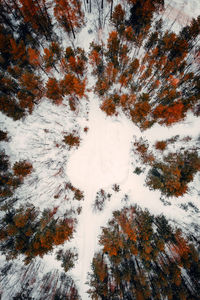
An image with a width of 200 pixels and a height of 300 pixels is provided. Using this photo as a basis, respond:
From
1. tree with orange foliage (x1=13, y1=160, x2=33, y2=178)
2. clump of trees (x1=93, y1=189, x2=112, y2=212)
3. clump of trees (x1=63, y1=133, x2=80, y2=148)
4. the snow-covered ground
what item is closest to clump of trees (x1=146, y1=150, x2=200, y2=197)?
the snow-covered ground

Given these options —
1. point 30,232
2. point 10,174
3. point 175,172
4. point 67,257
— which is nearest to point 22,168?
point 10,174

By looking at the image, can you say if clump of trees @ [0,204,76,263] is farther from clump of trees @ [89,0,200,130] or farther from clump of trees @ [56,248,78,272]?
clump of trees @ [89,0,200,130]

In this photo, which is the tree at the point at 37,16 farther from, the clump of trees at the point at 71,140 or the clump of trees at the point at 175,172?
the clump of trees at the point at 175,172

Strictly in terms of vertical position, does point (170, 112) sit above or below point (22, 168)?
below

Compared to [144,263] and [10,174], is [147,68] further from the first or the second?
[144,263]

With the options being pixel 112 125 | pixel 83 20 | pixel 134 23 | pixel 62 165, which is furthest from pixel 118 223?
pixel 83 20
